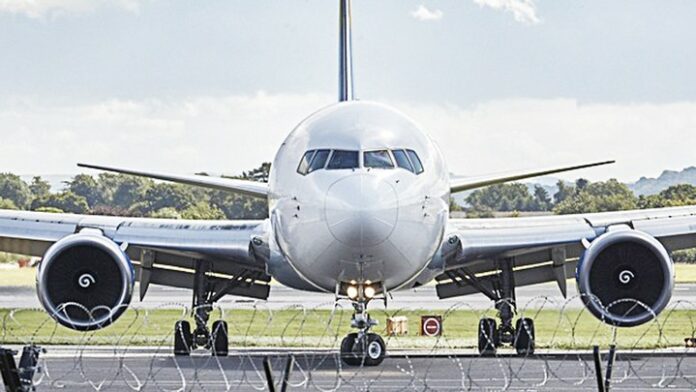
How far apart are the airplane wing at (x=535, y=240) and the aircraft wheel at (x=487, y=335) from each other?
1.85 feet

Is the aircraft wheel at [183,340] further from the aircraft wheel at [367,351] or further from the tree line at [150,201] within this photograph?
the tree line at [150,201]

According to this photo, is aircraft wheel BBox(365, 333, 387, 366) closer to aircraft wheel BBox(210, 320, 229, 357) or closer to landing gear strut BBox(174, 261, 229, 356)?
aircraft wheel BBox(210, 320, 229, 357)

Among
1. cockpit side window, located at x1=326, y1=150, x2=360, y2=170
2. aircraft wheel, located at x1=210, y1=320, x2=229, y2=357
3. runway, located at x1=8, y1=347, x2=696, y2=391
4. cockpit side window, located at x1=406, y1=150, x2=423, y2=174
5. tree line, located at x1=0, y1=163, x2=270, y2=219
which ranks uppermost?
tree line, located at x1=0, y1=163, x2=270, y2=219

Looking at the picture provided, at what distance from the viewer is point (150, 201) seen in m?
A: 63.2

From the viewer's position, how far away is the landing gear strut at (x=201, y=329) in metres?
23.5

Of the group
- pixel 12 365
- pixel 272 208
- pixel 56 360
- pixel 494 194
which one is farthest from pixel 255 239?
pixel 494 194

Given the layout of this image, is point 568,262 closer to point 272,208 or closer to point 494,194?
point 272,208

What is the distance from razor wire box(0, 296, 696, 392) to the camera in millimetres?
17484

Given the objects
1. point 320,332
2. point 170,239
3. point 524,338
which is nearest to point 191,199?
point 320,332

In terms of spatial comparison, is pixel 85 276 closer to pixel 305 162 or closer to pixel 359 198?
pixel 305 162

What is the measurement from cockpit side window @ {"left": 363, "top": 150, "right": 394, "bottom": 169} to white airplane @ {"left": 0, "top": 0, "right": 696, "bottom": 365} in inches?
0.7

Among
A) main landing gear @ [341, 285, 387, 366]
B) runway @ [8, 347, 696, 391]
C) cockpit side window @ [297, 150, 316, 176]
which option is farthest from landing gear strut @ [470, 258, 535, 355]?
cockpit side window @ [297, 150, 316, 176]

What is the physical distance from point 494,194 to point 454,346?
54.3 metres

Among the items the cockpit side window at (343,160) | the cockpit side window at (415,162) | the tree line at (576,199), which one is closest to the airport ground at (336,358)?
the cockpit side window at (343,160)
